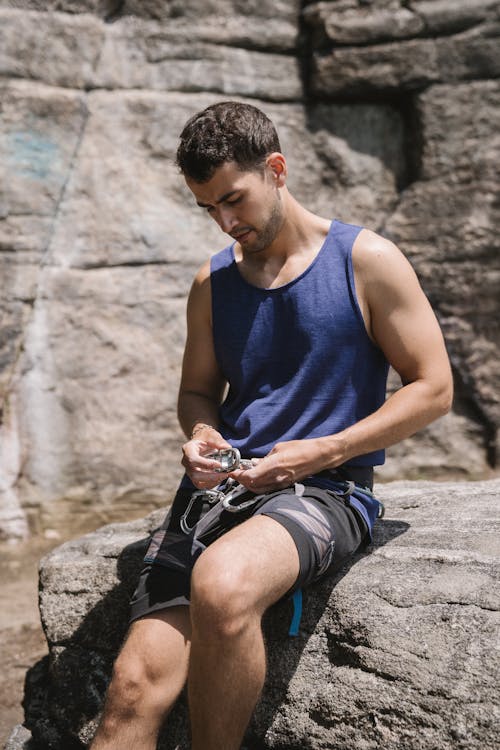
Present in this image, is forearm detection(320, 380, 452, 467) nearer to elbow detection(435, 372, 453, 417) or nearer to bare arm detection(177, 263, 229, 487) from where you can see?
elbow detection(435, 372, 453, 417)

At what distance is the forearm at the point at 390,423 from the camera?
7.73 feet

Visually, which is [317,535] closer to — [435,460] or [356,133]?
[435,460]

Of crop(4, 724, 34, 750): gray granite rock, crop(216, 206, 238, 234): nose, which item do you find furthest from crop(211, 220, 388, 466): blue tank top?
crop(4, 724, 34, 750): gray granite rock

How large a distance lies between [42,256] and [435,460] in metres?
2.61

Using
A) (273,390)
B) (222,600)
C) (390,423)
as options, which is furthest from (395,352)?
(222,600)

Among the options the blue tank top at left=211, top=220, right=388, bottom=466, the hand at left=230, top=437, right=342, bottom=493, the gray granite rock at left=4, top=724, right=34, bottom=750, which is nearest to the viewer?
the hand at left=230, top=437, right=342, bottom=493

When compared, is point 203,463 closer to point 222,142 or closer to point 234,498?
point 234,498

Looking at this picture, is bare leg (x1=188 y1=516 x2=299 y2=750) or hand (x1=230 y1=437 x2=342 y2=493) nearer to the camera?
bare leg (x1=188 y1=516 x2=299 y2=750)

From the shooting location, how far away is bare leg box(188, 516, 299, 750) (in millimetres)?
1998

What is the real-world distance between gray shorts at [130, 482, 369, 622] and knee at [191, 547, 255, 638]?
0.64 ft

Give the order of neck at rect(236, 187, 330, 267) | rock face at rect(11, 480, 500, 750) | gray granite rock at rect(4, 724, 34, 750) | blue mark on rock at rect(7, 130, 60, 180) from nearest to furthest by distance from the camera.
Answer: rock face at rect(11, 480, 500, 750) → neck at rect(236, 187, 330, 267) → gray granite rock at rect(4, 724, 34, 750) → blue mark on rock at rect(7, 130, 60, 180)

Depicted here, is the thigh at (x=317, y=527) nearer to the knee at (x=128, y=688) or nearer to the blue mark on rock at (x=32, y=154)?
the knee at (x=128, y=688)

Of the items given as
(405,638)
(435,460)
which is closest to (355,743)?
(405,638)

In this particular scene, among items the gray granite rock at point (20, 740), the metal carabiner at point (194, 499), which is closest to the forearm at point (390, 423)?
the metal carabiner at point (194, 499)
